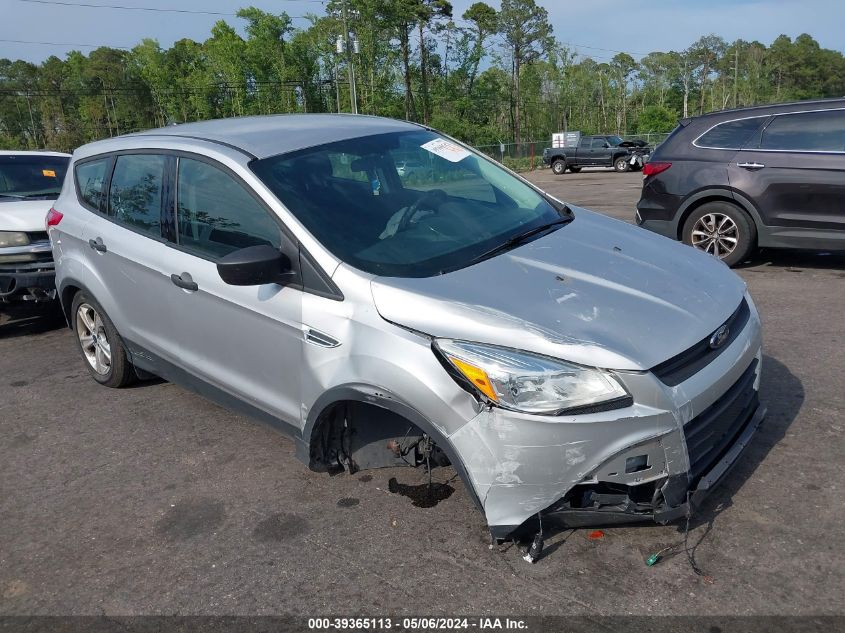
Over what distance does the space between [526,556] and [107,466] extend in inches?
99.0

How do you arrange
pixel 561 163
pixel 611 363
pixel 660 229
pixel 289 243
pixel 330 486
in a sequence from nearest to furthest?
pixel 611 363
pixel 289 243
pixel 330 486
pixel 660 229
pixel 561 163

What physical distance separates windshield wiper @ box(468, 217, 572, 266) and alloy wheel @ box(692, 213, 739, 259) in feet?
13.6

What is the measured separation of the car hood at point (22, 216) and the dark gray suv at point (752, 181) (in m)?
6.27

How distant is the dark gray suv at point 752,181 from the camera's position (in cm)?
685

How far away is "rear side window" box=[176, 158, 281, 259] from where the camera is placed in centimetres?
346

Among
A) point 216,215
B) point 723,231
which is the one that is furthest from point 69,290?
point 723,231

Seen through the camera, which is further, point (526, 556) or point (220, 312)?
point (220, 312)

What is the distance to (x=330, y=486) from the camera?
3598 millimetres

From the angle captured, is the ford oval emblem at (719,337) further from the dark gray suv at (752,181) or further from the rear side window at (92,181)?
the dark gray suv at (752,181)

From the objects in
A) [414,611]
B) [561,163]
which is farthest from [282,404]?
[561,163]

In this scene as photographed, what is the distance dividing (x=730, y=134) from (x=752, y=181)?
63 centimetres

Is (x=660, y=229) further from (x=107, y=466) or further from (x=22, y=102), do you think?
(x=22, y=102)

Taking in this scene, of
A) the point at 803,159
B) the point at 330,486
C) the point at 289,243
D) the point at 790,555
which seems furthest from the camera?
the point at 803,159

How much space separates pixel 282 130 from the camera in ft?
13.1
